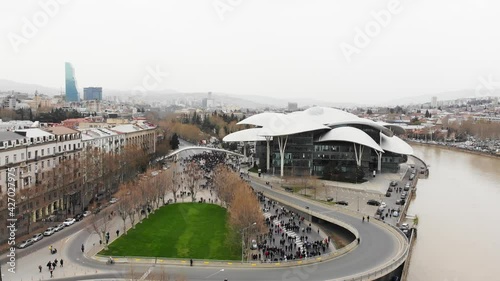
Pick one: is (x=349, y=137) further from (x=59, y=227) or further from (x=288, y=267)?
(x=59, y=227)

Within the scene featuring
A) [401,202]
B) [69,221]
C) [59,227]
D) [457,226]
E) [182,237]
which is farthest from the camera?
[401,202]

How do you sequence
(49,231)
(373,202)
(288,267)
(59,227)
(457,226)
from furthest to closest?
(373,202) < (457,226) < (59,227) < (49,231) < (288,267)

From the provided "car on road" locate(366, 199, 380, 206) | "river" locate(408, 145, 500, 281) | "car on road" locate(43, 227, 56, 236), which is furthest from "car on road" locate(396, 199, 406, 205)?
"car on road" locate(43, 227, 56, 236)

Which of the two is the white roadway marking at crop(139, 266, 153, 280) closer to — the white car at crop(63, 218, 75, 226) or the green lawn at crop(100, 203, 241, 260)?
the green lawn at crop(100, 203, 241, 260)

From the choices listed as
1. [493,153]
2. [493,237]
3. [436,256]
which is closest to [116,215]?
[436,256]

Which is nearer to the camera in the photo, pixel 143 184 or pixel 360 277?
pixel 360 277

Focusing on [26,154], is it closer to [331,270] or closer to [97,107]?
[331,270]

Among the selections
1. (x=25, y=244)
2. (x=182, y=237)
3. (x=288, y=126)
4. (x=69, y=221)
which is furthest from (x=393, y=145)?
(x=25, y=244)
